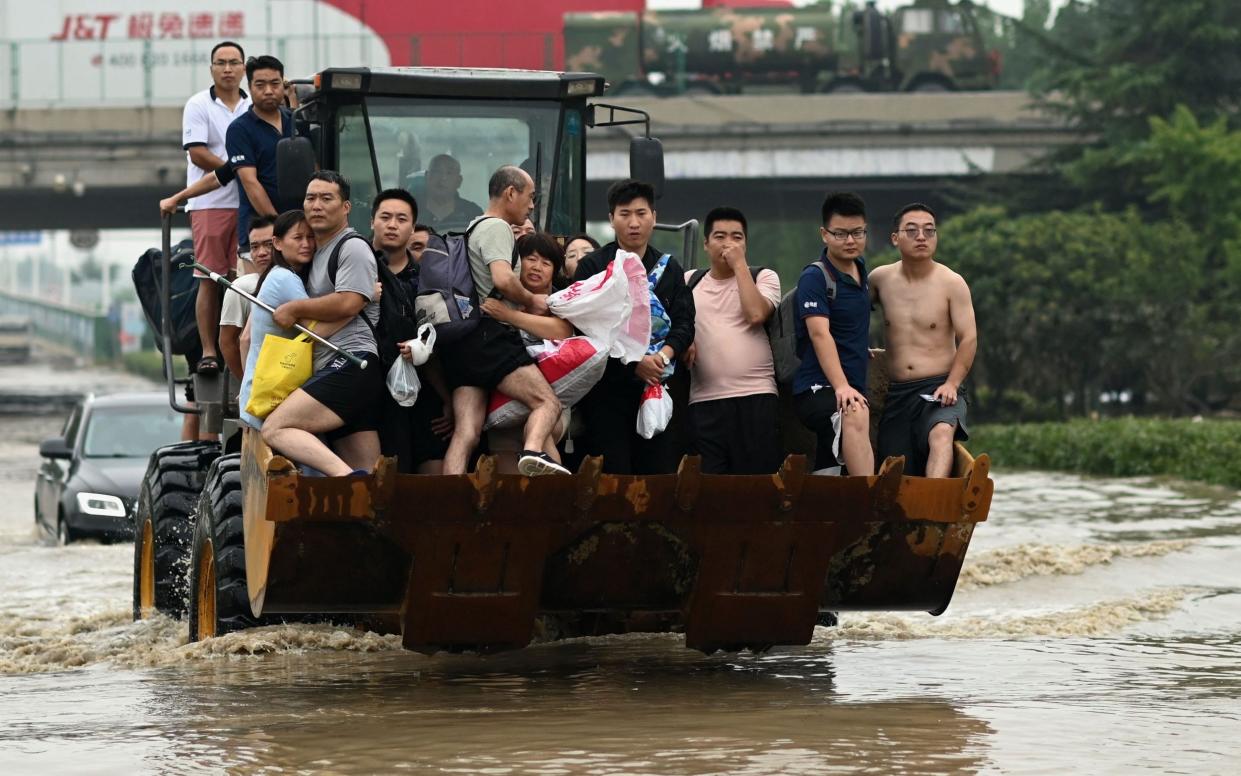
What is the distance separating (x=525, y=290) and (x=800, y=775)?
2689 millimetres

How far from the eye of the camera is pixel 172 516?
12125 millimetres

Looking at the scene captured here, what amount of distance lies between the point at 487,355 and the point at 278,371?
88 centimetres

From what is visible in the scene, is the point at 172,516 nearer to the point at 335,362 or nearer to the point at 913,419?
the point at 335,362

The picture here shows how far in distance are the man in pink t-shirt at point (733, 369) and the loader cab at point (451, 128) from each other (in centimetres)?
198

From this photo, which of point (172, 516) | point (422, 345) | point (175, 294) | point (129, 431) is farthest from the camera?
point (129, 431)

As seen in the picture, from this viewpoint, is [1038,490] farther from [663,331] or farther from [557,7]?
[557,7]

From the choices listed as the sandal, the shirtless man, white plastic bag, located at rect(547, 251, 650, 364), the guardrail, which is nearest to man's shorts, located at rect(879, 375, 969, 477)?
the shirtless man

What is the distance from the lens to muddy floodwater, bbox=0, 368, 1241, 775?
7.68 metres

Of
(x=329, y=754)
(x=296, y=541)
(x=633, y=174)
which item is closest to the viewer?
(x=329, y=754)

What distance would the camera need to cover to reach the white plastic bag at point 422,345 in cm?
878

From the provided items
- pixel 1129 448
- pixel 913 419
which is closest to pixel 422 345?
pixel 913 419

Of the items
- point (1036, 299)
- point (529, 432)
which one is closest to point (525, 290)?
point (529, 432)

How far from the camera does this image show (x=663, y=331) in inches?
364

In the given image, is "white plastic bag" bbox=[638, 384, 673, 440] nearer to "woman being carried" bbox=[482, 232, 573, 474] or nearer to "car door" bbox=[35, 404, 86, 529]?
"woman being carried" bbox=[482, 232, 573, 474]
